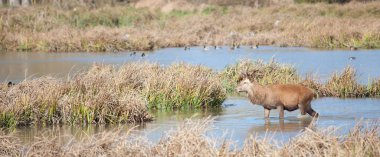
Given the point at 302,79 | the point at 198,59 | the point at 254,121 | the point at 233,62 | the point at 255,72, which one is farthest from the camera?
the point at 198,59

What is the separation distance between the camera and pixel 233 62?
2806cm

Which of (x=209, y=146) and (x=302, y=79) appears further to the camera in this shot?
(x=302, y=79)

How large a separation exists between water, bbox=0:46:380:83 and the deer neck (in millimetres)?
8156

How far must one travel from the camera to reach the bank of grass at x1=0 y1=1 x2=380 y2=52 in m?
36.4

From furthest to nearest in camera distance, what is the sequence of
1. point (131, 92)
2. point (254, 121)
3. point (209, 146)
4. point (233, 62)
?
point (233, 62)
point (131, 92)
point (254, 121)
point (209, 146)

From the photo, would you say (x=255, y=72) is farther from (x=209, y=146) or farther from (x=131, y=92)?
(x=209, y=146)

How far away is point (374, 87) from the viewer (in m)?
17.3

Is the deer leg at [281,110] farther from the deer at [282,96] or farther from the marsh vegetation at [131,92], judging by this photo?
the marsh vegetation at [131,92]

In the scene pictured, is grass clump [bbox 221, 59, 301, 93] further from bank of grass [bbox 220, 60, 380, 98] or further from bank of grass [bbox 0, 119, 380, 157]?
bank of grass [bbox 0, 119, 380, 157]

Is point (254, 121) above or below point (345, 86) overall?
below

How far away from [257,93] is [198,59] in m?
16.8

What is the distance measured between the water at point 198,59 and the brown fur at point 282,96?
8.16 meters

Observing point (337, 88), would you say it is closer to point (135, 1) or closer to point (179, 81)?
point (179, 81)

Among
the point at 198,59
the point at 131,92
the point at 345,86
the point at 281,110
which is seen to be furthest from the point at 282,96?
the point at 198,59
